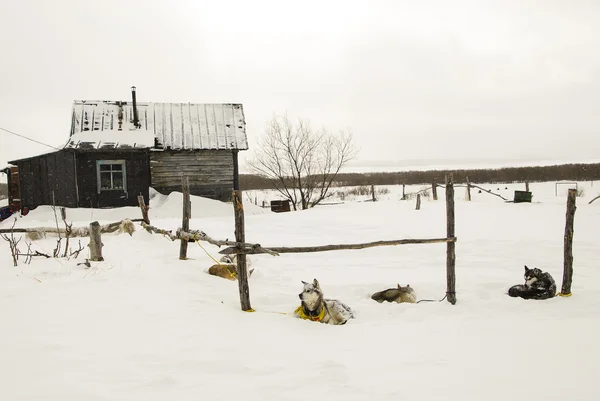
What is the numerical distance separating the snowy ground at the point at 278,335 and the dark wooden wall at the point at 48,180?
33.8 feet

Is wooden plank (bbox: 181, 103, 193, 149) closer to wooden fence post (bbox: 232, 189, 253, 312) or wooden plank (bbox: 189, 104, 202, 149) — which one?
wooden plank (bbox: 189, 104, 202, 149)

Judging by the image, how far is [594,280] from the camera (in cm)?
663

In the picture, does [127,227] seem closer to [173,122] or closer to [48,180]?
[48,180]

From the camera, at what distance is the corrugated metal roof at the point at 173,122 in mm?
18469

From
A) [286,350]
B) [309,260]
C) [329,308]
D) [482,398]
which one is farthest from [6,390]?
[309,260]

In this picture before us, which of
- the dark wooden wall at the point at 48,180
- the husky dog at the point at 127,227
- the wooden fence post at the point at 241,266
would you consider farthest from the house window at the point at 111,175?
the wooden fence post at the point at 241,266

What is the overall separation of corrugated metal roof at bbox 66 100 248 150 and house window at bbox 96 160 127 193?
150cm

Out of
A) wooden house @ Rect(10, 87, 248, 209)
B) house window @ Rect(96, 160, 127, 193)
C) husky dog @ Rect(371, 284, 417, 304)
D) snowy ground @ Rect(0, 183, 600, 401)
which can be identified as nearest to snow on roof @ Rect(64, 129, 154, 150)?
wooden house @ Rect(10, 87, 248, 209)

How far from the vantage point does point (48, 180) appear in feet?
58.4

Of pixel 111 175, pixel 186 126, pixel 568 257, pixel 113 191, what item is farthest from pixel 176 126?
pixel 568 257

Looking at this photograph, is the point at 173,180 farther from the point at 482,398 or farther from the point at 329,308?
the point at 482,398

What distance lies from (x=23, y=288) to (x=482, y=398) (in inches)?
211

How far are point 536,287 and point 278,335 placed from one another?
13.2ft

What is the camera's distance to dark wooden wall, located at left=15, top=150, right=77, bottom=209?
16750mm
